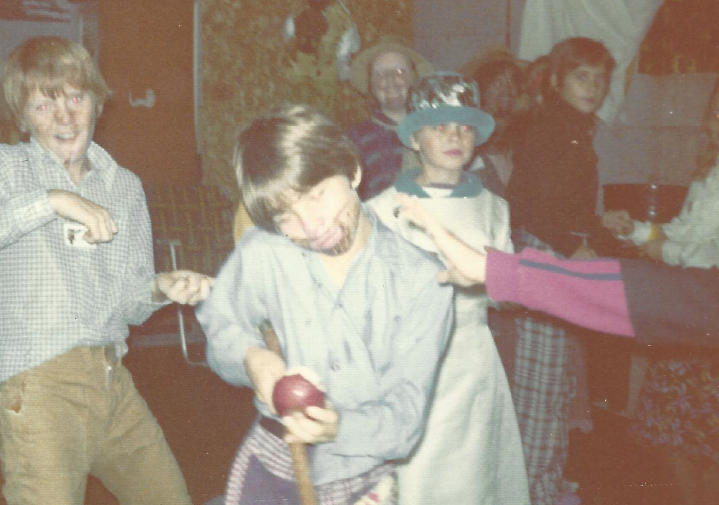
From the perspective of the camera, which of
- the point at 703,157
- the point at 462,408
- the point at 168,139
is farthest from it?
the point at 168,139

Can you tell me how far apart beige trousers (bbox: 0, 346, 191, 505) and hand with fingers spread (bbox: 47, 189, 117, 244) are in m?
0.30

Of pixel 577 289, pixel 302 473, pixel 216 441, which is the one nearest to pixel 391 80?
pixel 577 289

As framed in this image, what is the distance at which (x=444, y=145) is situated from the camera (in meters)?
1.49

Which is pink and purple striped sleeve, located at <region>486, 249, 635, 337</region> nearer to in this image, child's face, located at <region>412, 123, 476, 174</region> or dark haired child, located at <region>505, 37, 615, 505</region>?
child's face, located at <region>412, 123, 476, 174</region>

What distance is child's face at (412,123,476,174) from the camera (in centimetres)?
149

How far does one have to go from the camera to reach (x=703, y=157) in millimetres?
1682

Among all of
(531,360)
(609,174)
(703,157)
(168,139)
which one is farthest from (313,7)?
(609,174)

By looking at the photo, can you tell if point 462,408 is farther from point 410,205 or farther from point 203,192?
point 203,192

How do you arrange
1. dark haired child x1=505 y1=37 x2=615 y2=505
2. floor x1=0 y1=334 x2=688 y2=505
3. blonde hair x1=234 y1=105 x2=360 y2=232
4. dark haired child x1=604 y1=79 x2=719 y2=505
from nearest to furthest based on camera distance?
blonde hair x1=234 y1=105 x2=360 y2=232
dark haired child x1=604 y1=79 x2=719 y2=505
dark haired child x1=505 y1=37 x2=615 y2=505
floor x1=0 y1=334 x2=688 y2=505

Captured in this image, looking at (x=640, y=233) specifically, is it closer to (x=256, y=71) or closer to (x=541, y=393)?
(x=541, y=393)

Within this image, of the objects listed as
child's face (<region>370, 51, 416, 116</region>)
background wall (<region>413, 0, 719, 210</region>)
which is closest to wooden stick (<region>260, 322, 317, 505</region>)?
child's face (<region>370, 51, 416, 116</region>)

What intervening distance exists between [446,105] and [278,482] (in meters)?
0.81

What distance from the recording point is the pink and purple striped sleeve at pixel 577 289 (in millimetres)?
1036

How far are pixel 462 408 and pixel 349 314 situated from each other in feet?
1.57
